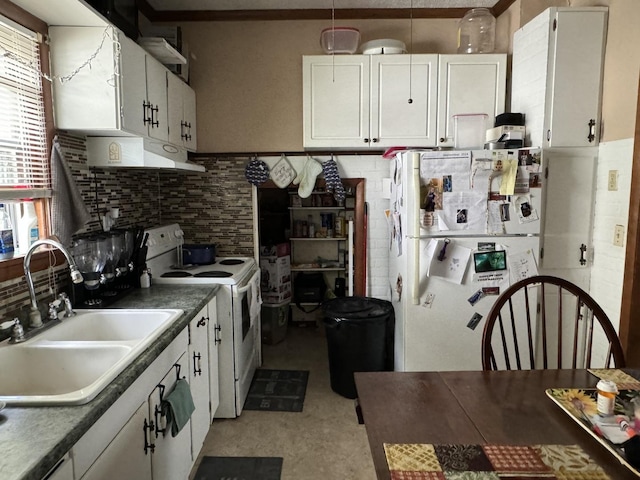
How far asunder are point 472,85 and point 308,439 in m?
2.57

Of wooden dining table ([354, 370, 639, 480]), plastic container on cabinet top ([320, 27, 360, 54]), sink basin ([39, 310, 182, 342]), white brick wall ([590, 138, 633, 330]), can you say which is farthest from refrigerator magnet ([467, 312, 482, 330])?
plastic container on cabinet top ([320, 27, 360, 54])

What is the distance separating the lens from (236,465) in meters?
2.28

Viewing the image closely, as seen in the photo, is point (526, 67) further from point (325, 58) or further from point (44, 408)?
point (44, 408)

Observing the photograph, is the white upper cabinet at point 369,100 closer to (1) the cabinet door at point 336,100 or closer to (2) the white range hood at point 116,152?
(1) the cabinet door at point 336,100

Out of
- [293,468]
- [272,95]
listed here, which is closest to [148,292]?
[293,468]

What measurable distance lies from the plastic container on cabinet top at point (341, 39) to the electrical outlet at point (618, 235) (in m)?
2.01

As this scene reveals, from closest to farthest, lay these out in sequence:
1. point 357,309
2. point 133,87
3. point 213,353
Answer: point 133,87
point 213,353
point 357,309

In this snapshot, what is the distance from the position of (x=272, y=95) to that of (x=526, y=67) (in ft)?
5.79

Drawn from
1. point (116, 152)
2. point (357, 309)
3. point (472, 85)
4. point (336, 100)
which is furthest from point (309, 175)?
point (116, 152)

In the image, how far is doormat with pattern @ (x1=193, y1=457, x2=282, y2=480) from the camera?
7.18 ft

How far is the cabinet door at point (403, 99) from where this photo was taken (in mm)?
2969

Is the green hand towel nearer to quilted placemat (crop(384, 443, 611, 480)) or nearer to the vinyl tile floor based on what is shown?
the vinyl tile floor

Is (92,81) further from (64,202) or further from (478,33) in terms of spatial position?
(478,33)

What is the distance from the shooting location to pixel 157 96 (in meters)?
2.49
